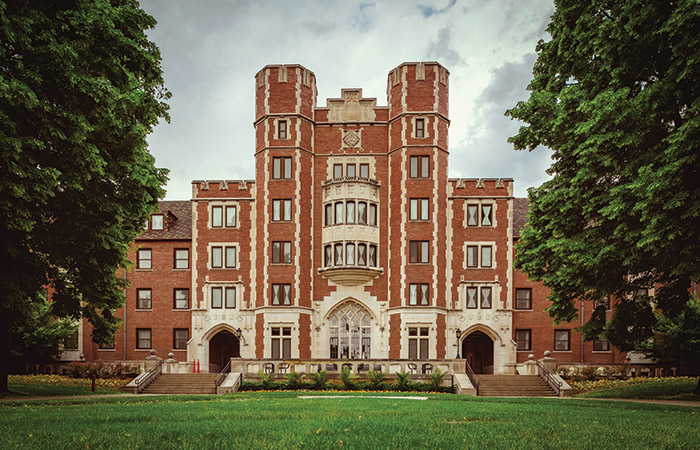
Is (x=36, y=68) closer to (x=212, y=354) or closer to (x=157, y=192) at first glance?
(x=157, y=192)

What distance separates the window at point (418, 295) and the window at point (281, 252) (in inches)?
312

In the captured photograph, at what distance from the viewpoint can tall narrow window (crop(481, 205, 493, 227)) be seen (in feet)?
134

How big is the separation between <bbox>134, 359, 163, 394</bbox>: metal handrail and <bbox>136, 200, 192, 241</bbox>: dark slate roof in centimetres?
1109

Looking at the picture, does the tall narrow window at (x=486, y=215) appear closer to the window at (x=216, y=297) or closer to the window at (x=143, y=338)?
the window at (x=216, y=297)

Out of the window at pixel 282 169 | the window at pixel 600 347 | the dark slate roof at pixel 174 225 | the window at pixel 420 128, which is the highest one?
the window at pixel 420 128

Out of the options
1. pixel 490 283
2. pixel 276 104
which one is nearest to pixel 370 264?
pixel 490 283

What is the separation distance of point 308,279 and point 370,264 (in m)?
4.12

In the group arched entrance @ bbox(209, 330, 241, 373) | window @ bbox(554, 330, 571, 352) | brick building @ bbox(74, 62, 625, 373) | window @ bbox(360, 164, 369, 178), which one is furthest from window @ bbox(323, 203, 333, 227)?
window @ bbox(554, 330, 571, 352)

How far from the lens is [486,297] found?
132ft

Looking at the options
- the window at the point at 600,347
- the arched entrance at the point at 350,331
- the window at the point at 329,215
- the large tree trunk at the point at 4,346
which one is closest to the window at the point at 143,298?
the arched entrance at the point at 350,331

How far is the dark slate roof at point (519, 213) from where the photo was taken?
138 feet

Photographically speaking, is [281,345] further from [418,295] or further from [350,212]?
[350,212]

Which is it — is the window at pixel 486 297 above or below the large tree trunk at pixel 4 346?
above

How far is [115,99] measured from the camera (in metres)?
15.6
